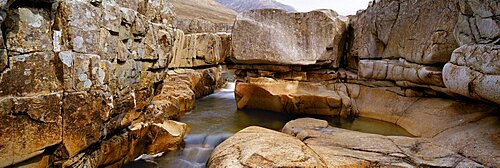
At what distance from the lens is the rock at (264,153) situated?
3885 millimetres

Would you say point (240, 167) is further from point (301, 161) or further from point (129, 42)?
point (129, 42)

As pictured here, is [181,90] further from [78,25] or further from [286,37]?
[78,25]

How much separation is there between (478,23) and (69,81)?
5888 millimetres

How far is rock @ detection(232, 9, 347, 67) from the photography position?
8.73 m

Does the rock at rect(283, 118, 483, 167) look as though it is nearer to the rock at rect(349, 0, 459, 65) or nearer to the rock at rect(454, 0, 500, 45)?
the rock at rect(454, 0, 500, 45)

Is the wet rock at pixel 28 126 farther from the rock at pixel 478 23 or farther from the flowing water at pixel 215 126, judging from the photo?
the rock at pixel 478 23

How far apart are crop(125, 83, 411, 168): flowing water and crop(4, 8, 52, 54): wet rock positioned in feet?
9.61

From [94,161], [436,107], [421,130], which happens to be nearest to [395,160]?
[421,130]

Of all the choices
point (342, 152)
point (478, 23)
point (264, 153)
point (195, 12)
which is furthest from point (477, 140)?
point (195, 12)

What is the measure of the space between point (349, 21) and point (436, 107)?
13.3ft

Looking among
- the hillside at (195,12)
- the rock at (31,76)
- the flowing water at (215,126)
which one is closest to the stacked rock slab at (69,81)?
the rock at (31,76)

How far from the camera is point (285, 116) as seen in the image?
876cm

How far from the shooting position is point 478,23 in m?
4.54

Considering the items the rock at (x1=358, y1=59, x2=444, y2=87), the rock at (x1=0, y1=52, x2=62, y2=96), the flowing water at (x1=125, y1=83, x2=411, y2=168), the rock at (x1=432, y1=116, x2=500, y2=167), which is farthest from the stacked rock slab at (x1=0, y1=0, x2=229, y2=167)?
the rock at (x1=358, y1=59, x2=444, y2=87)
